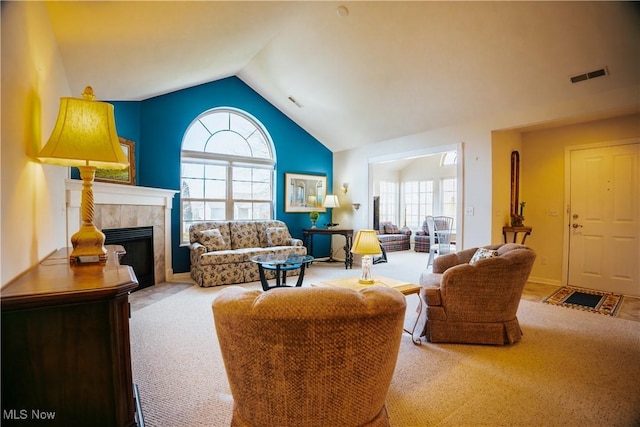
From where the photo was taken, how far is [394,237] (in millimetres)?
8594

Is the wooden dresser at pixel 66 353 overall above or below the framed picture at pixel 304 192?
below

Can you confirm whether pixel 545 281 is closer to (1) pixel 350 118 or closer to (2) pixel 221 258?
(1) pixel 350 118

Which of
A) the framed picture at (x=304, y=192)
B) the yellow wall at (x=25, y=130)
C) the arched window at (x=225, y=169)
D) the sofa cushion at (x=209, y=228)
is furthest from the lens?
the framed picture at (x=304, y=192)

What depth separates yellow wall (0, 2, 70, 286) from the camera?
1.20m

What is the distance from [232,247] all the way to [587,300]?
5019mm

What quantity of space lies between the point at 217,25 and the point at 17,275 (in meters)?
2.88

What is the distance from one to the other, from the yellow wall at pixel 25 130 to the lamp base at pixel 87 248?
0.17m

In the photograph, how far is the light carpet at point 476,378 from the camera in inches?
67.9

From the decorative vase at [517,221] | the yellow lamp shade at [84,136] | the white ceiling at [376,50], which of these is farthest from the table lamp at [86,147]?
the decorative vase at [517,221]

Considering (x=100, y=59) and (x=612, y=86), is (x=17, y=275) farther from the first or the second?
(x=612, y=86)

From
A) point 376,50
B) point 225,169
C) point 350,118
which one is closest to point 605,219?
point 376,50

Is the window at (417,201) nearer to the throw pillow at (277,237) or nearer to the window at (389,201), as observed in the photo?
the window at (389,201)

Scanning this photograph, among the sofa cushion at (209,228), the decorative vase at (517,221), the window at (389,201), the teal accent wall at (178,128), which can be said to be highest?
the teal accent wall at (178,128)

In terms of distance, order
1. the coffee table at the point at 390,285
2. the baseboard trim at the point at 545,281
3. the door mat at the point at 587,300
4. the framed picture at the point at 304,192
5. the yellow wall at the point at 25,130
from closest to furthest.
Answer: the yellow wall at the point at 25,130 → the coffee table at the point at 390,285 → the door mat at the point at 587,300 → the baseboard trim at the point at 545,281 → the framed picture at the point at 304,192
